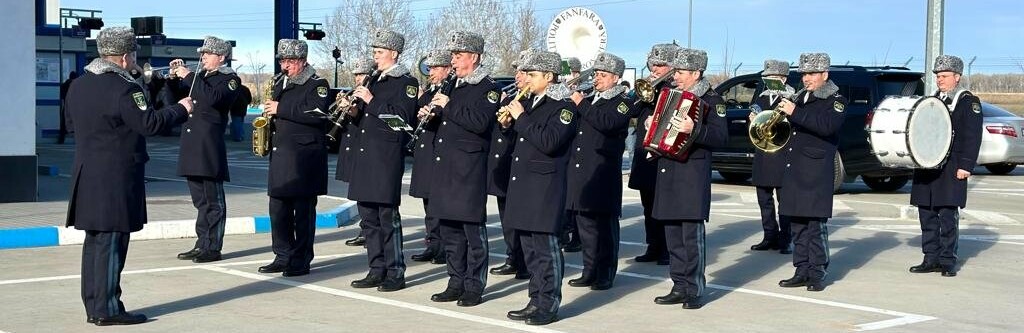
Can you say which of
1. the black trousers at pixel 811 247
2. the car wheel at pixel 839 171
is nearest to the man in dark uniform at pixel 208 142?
the black trousers at pixel 811 247

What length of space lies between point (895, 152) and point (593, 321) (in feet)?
11.4

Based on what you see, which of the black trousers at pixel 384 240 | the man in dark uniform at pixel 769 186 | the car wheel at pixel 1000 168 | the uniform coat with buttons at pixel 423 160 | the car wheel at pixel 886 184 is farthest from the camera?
the car wheel at pixel 1000 168

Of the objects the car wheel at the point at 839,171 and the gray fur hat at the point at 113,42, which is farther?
the car wheel at the point at 839,171

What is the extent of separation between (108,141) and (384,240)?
7.68ft

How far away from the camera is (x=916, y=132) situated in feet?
35.4

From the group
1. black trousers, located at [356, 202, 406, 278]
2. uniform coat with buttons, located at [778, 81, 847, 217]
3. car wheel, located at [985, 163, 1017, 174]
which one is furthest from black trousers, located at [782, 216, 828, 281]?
car wheel, located at [985, 163, 1017, 174]

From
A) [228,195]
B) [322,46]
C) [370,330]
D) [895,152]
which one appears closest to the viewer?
[370,330]

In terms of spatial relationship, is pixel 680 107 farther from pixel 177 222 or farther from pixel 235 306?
pixel 177 222

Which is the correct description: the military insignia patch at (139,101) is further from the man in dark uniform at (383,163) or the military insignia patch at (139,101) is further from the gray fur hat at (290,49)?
the gray fur hat at (290,49)

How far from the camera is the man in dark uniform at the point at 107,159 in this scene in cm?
823

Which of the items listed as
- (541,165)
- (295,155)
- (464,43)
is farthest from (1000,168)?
(541,165)

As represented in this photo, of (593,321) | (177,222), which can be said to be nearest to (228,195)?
(177,222)

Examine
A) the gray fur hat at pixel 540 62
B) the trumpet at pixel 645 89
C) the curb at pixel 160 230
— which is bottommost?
the curb at pixel 160 230

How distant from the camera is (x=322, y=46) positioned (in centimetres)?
5991
